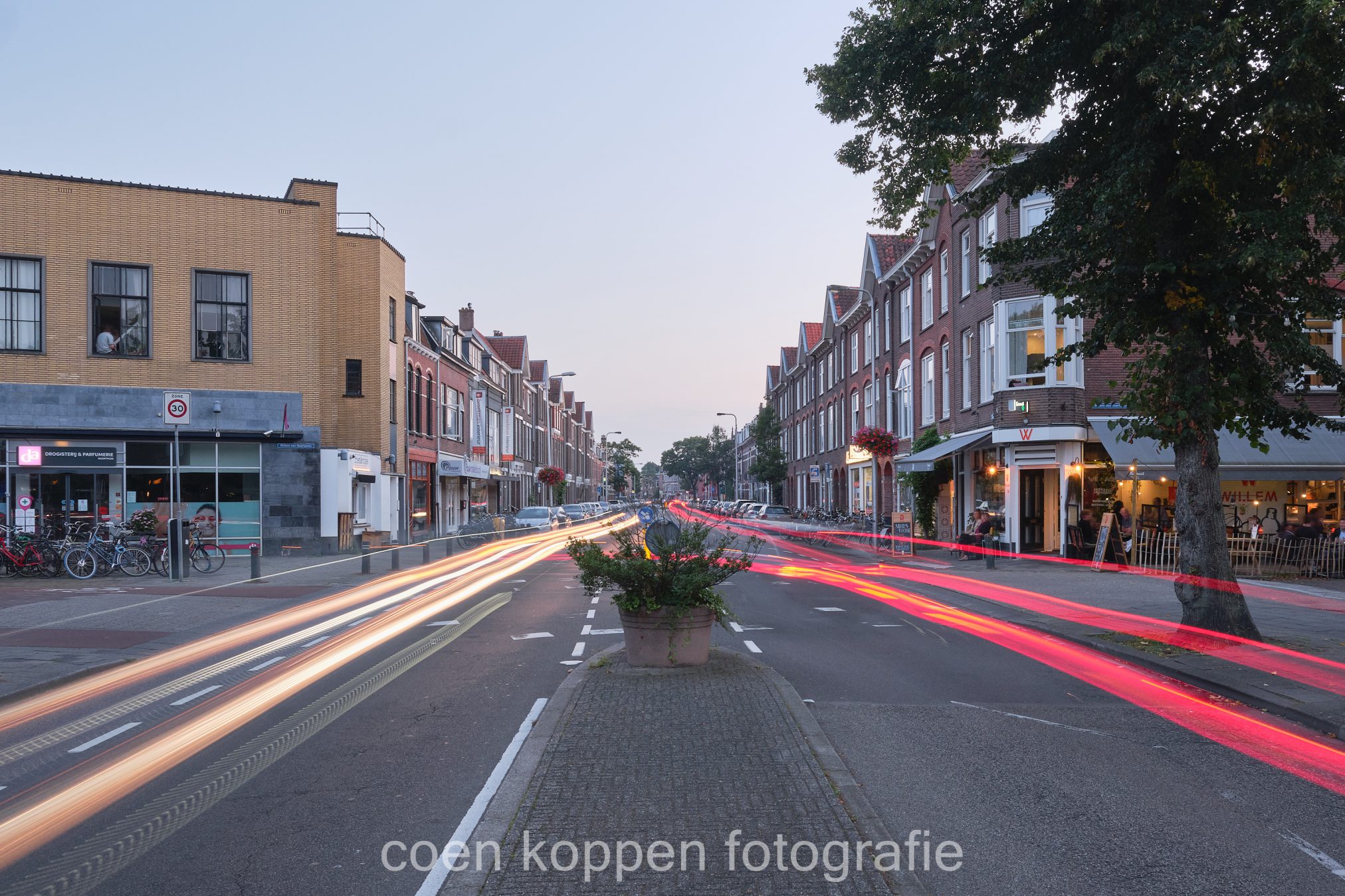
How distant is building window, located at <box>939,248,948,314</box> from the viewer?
31.8 m

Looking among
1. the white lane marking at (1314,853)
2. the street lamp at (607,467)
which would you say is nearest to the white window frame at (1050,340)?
the white lane marking at (1314,853)

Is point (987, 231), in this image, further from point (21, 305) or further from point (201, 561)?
point (21, 305)

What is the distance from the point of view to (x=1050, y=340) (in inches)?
1018

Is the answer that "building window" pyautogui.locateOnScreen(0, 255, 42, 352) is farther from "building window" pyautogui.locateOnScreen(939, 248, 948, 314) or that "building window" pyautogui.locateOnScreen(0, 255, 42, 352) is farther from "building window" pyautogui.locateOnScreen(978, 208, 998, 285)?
"building window" pyautogui.locateOnScreen(939, 248, 948, 314)

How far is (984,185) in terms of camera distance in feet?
42.0

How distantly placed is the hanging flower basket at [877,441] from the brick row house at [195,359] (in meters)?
16.5

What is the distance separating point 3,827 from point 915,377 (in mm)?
33807

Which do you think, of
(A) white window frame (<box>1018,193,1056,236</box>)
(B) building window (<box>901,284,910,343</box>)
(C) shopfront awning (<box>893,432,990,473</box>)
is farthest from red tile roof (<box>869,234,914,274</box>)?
(A) white window frame (<box>1018,193,1056,236</box>)

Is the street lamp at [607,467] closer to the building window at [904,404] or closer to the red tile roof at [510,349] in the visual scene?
the red tile roof at [510,349]

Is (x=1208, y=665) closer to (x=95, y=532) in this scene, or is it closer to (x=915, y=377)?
(x=95, y=532)

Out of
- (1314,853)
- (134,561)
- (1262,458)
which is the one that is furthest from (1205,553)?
(134,561)

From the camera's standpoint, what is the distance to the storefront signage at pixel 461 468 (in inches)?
1721

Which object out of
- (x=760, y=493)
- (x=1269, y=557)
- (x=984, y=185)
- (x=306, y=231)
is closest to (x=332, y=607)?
(x=984, y=185)

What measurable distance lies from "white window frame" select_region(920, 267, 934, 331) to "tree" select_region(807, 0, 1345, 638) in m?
21.2
